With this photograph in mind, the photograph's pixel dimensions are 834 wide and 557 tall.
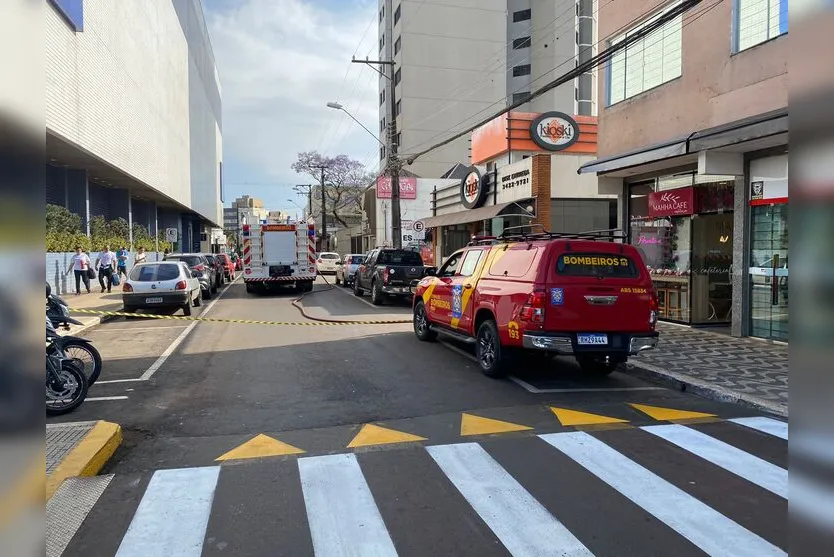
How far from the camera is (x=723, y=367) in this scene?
8.62m

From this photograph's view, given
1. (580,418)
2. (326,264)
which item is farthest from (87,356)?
(326,264)

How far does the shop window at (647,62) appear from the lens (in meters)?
12.5

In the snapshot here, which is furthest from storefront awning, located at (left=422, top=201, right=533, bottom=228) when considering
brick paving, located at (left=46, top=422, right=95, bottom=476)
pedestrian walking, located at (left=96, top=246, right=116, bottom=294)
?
brick paving, located at (left=46, top=422, right=95, bottom=476)

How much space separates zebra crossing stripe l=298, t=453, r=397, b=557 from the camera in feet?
11.7

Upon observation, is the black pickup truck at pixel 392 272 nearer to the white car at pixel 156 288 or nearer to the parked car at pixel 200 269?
the white car at pixel 156 288

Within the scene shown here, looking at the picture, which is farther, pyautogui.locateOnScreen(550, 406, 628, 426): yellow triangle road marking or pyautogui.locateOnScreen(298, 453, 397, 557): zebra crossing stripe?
pyautogui.locateOnScreen(550, 406, 628, 426): yellow triangle road marking

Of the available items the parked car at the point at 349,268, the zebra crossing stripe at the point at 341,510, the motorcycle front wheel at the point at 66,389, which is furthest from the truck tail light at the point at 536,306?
the parked car at the point at 349,268

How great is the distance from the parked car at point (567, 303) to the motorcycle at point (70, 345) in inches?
202

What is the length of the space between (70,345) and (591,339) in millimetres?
6436

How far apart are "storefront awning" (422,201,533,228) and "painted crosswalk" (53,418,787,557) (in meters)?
17.2

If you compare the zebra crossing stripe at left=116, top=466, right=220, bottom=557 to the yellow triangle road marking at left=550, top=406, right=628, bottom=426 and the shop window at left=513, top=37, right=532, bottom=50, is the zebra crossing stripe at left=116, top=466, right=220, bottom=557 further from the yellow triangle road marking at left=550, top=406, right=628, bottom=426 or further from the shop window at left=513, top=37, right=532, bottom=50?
the shop window at left=513, top=37, right=532, bottom=50

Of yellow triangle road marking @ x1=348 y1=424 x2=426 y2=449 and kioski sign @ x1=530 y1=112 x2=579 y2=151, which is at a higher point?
kioski sign @ x1=530 y1=112 x2=579 y2=151

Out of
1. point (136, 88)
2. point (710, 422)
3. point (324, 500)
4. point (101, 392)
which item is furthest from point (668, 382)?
point (136, 88)

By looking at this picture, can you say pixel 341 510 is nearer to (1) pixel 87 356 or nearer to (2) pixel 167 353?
(1) pixel 87 356
